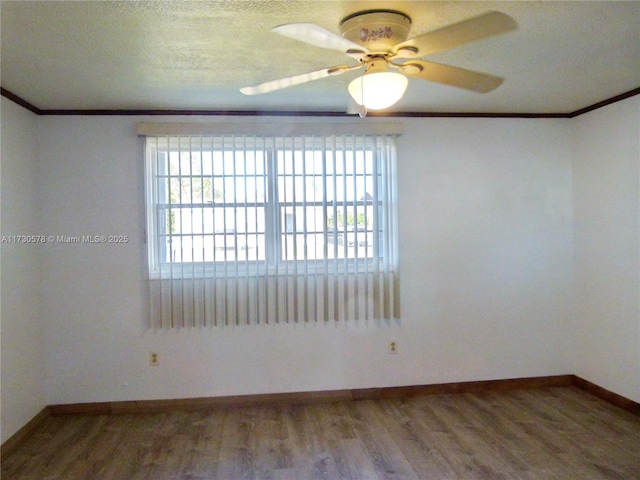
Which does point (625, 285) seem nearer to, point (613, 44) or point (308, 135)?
point (613, 44)

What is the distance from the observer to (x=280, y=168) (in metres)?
3.35

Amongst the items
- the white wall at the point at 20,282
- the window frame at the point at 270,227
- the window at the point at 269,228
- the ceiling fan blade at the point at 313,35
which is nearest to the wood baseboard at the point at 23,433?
the white wall at the point at 20,282

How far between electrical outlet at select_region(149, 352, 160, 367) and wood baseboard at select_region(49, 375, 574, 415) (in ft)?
0.94

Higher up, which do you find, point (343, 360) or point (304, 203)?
point (304, 203)

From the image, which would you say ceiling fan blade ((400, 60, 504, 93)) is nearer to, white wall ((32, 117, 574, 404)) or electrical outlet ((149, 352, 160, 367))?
white wall ((32, 117, 574, 404))

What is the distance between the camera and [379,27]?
175 centimetres

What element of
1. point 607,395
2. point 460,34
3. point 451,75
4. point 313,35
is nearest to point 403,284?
point 607,395

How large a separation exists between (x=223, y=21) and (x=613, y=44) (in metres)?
1.99

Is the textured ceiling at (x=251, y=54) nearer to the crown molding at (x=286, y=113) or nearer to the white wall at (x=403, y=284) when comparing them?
the crown molding at (x=286, y=113)

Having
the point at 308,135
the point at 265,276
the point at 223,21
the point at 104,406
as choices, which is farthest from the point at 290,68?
the point at 104,406

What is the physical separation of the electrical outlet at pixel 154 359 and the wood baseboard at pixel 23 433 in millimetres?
811

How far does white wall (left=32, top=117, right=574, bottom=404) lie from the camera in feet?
10.7

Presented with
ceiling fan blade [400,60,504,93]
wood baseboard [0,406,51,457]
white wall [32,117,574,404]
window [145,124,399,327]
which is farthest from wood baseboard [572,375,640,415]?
wood baseboard [0,406,51,457]

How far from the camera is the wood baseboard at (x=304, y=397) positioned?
3273mm
